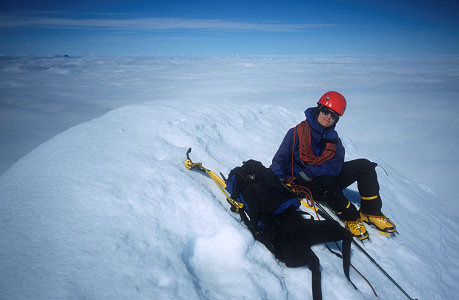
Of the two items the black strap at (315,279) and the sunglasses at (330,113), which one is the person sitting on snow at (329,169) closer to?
the sunglasses at (330,113)

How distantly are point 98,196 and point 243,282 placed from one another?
59.7 inches

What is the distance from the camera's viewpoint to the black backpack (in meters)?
1.78

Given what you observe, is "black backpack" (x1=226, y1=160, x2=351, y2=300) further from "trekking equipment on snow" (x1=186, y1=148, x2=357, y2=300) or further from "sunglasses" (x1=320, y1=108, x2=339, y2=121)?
"sunglasses" (x1=320, y1=108, x2=339, y2=121)

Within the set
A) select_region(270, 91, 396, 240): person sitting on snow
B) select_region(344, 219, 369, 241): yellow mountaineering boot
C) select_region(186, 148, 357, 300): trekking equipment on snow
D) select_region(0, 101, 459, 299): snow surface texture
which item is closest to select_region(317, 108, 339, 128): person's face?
select_region(270, 91, 396, 240): person sitting on snow

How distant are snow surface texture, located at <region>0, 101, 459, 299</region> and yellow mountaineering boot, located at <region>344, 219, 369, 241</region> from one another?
6.9 inches

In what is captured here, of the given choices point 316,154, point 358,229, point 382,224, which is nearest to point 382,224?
point 382,224

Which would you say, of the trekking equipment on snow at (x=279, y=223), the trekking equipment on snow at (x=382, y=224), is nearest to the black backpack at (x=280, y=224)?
the trekking equipment on snow at (x=279, y=223)

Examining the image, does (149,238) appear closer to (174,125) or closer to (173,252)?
(173,252)

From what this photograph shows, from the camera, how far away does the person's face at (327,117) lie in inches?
107

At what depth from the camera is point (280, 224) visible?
77.9 inches

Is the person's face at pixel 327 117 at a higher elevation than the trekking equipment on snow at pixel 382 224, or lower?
higher

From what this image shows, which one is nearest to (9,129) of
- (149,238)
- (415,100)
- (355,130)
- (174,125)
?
(174,125)

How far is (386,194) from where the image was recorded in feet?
13.8

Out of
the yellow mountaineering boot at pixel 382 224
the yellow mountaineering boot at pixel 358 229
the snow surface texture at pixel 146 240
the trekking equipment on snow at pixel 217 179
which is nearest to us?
the snow surface texture at pixel 146 240
